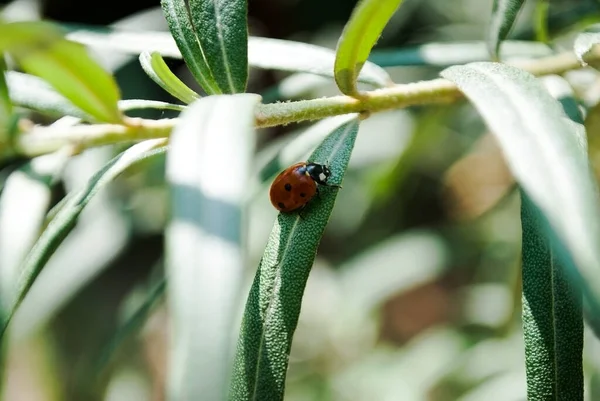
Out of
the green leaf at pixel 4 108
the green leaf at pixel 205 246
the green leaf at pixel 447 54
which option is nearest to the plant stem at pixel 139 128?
the green leaf at pixel 4 108

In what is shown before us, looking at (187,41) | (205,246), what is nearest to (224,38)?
(187,41)

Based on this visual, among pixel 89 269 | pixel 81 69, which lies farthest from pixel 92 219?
pixel 81 69

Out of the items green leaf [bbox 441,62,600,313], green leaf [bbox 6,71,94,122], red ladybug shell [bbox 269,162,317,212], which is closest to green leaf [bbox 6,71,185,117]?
green leaf [bbox 6,71,94,122]

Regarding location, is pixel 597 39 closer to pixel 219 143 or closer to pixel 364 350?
pixel 219 143

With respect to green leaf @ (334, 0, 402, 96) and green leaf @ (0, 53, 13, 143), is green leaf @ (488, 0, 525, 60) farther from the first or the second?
green leaf @ (0, 53, 13, 143)

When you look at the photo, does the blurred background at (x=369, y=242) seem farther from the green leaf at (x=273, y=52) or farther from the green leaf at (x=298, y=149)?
the green leaf at (x=273, y=52)

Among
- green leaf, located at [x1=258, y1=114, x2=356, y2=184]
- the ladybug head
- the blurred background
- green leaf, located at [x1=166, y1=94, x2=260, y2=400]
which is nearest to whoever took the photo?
green leaf, located at [x1=166, y1=94, x2=260, y2=400]

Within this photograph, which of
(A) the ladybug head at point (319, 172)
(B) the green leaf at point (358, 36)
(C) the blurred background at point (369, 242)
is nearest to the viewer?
(B) the green leaf at point (358, 36)
